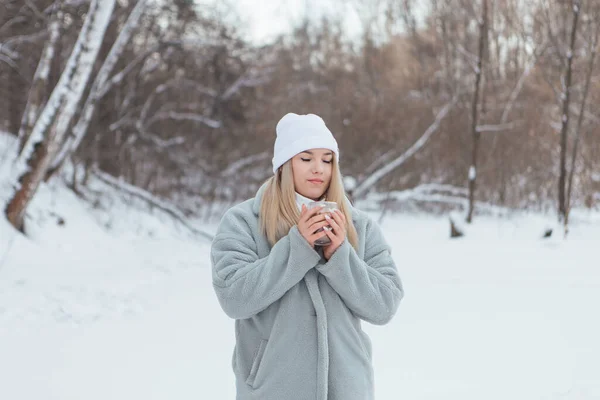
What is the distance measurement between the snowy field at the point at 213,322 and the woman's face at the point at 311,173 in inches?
89.2

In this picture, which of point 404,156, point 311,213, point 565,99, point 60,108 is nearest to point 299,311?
point 311,213

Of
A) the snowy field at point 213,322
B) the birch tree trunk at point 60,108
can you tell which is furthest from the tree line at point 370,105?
the snowy field at point 213,322

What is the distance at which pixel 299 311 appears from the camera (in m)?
1.70

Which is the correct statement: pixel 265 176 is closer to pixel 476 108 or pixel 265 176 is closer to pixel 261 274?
pixel 476 108

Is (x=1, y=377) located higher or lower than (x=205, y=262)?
higher

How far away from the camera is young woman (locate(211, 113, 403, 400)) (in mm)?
1645

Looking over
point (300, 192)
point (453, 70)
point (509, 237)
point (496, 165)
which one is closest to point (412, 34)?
point (453, 70)

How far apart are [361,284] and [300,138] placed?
0.47m

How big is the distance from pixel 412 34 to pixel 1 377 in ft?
56.9

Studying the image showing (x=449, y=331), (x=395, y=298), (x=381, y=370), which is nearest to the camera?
(x=395, y=298)

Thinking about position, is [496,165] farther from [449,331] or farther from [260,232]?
[260,232]

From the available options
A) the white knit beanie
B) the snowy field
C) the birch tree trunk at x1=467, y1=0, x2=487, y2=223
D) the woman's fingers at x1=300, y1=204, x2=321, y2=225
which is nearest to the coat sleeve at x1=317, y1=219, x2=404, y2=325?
the woman's fingers at x1=300, y1=204, x2=321, y2=225

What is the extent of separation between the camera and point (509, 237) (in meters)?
9.59

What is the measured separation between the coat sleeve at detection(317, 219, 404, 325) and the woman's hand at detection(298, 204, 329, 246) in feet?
0.26
